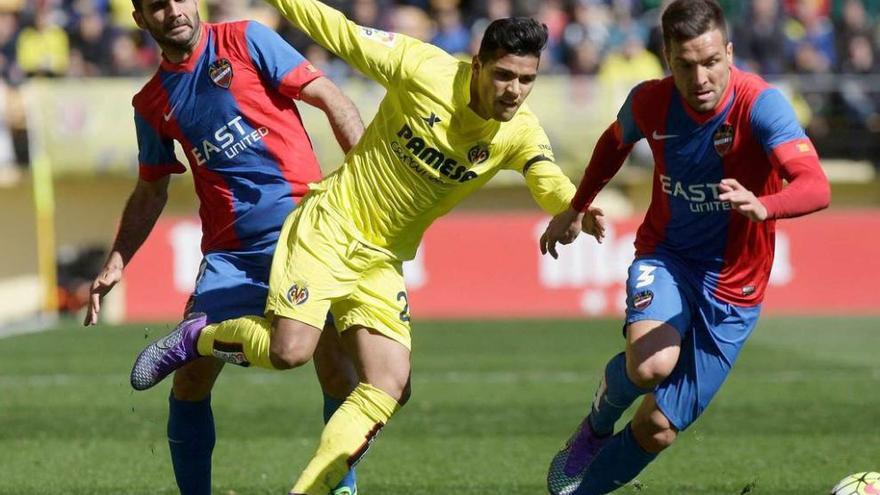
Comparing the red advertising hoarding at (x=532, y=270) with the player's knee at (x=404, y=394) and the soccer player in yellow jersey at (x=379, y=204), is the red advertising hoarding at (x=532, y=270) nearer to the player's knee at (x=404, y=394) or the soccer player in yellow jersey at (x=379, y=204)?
the soccer player in yellow jersey at (x=379, y=204)

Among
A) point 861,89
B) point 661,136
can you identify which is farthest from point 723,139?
point 861,89

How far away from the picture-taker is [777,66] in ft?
65.9

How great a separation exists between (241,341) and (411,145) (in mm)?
1088

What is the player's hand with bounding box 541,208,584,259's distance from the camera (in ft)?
21.8

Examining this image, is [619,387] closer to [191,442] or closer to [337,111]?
[337,111]

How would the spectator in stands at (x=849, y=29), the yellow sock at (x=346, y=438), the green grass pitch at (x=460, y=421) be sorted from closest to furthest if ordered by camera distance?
the yellow sock at (x=346, y=438) → the green grass pitch at (x=460, y=421) → the spectator in stands at (x=849, y=29)

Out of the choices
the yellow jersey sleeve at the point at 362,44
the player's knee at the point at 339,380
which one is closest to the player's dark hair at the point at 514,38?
the yellow jersey sleeve at the point at 362,44

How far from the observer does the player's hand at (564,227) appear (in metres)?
6.64

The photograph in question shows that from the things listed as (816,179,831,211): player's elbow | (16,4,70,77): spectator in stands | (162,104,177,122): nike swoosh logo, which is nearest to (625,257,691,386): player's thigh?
(816,179,831,211): player's elbow

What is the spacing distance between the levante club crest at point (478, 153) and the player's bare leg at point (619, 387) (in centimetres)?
95

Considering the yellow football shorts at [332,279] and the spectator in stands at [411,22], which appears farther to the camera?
the spectator in stands at [411,22]

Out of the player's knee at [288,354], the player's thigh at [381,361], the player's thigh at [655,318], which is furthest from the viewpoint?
the player's thigh at [655,318]

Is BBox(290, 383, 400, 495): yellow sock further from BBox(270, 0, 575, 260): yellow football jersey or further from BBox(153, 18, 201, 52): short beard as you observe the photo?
BBox(153, 18, 201, 52): short beard

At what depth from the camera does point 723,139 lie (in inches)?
247
